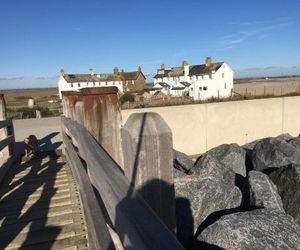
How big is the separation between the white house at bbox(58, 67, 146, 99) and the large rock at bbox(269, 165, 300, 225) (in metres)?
70.2

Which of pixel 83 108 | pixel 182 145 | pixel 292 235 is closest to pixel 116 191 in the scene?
pixel 83 108

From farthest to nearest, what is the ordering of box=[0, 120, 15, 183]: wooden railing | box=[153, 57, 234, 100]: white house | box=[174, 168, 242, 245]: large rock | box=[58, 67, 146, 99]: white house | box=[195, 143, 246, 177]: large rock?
box=[58, 67, 146, 99]: white house
box=[153, 57, 234, 100]: white house
box=[195, 143, 246, 177]: large rock
box=[0, 120, 15, 183]: wooden railing
box=[174, 168, 242, 245]: large rock

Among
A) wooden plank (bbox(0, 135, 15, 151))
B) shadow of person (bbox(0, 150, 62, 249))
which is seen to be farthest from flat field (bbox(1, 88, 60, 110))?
shadow of person (bbox(0, 150, 62, 249))

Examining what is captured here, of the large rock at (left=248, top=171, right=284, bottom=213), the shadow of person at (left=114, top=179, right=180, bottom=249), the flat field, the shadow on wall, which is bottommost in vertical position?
the flat field

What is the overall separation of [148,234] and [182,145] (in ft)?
39.8

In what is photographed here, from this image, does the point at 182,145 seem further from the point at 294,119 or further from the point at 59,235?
the point at 59,235

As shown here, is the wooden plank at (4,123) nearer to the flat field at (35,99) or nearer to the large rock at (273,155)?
the large rock at (273,155)

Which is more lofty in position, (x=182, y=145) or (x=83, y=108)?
(x=83, y=108)

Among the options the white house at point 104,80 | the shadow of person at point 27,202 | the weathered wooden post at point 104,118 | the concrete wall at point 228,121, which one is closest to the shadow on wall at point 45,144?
the concrete wall at point 228,121

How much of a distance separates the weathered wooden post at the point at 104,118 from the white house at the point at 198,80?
45923 millimetres

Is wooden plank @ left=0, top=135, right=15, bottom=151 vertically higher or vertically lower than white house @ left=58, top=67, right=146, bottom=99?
lower

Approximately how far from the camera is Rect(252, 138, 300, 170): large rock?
27.7ft

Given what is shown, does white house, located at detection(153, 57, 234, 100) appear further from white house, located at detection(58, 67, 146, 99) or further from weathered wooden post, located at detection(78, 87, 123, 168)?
weathered wooden post, located at detection(78, 87, 123, 168)

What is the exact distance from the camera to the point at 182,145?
13.0 m
